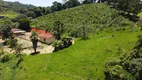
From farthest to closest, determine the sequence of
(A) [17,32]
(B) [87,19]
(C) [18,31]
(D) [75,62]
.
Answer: (B) [87,19] < (C) [18,31] < (A) [17,32] < (D) [75,62]

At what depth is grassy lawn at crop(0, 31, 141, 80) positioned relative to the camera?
66.9 meters

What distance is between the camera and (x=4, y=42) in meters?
104

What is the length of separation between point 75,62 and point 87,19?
50515 millimetres

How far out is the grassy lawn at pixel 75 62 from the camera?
6694 centimetres

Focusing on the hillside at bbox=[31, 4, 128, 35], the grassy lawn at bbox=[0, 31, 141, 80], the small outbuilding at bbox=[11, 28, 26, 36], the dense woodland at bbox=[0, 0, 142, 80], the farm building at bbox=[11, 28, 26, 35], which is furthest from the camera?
the farm building at bbox=[11, 28, 26, 35]

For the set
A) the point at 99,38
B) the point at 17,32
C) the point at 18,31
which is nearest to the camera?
the point at 99,38

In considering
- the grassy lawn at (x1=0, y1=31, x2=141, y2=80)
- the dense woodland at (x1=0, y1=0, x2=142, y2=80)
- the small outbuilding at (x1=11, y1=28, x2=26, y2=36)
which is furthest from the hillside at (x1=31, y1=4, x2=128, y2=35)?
the grassy lawn at (x1=0, y1=31, x2=141, y2=80)

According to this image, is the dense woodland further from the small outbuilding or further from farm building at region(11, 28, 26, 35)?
farm building at region(11, 28, 26, 35)

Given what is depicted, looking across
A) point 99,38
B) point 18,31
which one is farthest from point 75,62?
point 18,31

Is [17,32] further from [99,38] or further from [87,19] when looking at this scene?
[99,38]

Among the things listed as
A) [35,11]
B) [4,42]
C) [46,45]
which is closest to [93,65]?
[46,45]

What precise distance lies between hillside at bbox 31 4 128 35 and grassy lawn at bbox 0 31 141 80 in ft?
59.5

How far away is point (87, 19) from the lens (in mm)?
119250

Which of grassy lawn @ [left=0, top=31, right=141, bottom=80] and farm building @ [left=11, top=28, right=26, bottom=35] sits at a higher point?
farm building @ [left=11, top=28, right=26, bottom=35]
